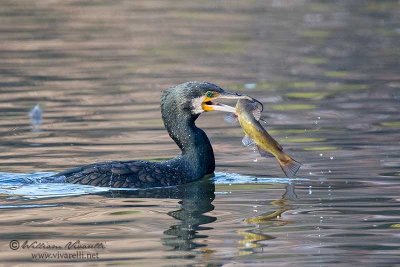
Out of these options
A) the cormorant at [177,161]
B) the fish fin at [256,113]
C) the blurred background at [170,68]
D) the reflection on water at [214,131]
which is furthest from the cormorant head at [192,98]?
the blurred background at [170,68]

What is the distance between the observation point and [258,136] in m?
11.8

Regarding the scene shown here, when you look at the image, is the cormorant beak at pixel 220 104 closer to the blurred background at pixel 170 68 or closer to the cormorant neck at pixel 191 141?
the cormorant neck at pixel 191 141

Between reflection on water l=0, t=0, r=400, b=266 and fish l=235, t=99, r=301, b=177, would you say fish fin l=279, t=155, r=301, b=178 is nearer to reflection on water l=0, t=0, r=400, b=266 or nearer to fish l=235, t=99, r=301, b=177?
fish l=235, t=99, r=301, b=177

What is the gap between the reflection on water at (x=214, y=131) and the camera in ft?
32.3

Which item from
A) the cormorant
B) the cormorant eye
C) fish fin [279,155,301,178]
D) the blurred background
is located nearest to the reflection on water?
the blurred background

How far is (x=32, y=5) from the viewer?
112ft

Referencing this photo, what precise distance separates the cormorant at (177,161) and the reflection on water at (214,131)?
15 centimetres

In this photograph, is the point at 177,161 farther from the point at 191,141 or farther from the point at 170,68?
the point at 170,68

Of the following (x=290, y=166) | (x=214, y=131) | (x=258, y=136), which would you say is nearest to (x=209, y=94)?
(x=258, y=136)

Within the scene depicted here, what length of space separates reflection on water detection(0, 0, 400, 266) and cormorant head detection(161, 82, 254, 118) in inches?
30.6

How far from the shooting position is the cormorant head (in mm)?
12547

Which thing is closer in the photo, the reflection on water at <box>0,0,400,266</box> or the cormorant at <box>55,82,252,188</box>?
the reflection on water at <box>0,0,400,266</box>

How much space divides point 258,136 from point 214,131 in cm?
407

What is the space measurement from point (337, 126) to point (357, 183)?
366cm
